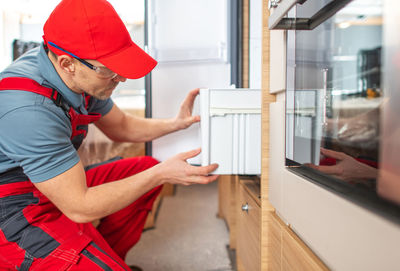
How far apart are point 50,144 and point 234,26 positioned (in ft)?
2.76

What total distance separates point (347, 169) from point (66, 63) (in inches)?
28.5

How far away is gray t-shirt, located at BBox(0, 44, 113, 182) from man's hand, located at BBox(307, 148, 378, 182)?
24.5 inches

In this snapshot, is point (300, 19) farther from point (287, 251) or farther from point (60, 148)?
point (60, 148)

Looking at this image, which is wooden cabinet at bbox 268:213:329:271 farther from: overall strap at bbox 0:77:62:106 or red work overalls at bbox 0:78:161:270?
overall strap at bbox 0:77:62:106

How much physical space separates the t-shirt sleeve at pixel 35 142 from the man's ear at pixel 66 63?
13cm

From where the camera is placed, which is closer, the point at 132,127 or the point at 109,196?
the point at 109,196

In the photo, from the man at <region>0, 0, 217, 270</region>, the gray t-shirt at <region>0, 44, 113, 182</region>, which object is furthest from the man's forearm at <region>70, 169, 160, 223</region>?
the gray t-shirt at <region>0, 44, 113, 182</region>

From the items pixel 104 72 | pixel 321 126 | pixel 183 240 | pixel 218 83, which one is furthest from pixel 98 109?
pixel 321 126

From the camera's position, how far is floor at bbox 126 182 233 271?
4.14ft

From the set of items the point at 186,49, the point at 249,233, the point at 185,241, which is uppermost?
the point at 186,49

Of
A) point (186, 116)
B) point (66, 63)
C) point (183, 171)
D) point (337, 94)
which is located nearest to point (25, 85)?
point (66, 63)

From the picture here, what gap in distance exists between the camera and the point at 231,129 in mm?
843

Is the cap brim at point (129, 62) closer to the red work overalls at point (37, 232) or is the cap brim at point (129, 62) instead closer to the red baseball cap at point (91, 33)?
the red baseball cap at point (91, 33)

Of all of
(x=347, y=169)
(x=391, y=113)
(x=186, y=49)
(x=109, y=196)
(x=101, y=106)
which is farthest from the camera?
(x=186, y=49)
